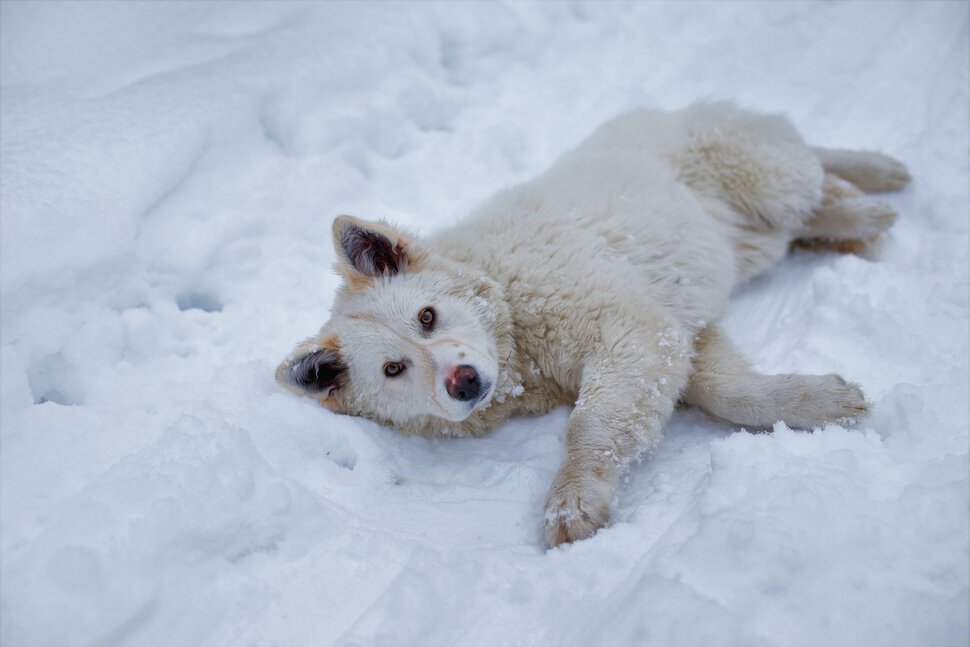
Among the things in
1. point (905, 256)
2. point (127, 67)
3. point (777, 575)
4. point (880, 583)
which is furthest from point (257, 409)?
point (905, 256)

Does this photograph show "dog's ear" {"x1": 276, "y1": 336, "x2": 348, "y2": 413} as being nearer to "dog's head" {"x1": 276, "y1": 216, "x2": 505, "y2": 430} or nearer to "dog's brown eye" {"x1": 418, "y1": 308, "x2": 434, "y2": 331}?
"dog's head" {"x1": 276, "y1": 216, "x2": 505, "y2": 430}

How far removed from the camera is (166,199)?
492 cm

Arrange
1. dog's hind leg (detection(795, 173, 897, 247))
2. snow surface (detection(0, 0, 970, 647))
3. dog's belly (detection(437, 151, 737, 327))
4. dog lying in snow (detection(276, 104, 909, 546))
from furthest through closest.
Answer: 1. dog's hind leg (detection(795, 173, 897, 247))
2. dog's belly (detection(437, 151, 737, 327))
3. dog lying in snow (detection(276, 104, 909, 546))
4. snow surface (detection(0, 0, 970, 647))

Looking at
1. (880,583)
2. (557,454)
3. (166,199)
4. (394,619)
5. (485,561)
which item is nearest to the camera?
(880,583)

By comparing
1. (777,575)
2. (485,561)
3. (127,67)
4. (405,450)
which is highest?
(127,67)

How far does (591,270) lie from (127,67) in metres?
4.11

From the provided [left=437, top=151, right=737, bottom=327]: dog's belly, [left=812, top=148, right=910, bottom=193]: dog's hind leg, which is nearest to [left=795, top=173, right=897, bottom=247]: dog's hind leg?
[left=812, top=148, right=910, bottom=193]: dog's hind leg

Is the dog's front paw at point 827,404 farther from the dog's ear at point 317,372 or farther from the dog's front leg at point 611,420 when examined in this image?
the dog's ear at point 317,372

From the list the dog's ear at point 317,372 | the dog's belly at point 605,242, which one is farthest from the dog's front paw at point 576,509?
the dog's ear at point 317,372

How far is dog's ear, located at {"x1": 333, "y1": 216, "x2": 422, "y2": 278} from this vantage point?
359cm

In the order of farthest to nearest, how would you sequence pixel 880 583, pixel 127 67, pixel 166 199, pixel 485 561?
pixel 127 67 → pixel 166 199 → pixel 485 561 → pixel 880 583

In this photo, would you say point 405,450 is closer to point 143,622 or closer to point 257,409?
point 257,409

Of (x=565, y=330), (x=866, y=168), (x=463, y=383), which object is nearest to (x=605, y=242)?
(x=565, y=330)

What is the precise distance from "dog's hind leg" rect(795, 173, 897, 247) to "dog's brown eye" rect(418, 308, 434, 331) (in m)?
2.82
